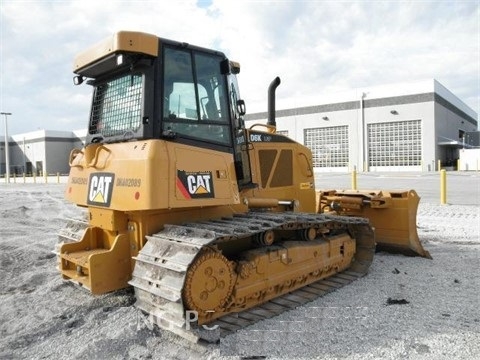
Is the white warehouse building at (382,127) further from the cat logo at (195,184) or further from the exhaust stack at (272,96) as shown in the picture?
the cat logo at (195,184)

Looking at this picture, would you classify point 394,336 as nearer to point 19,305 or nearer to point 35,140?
point 19,305

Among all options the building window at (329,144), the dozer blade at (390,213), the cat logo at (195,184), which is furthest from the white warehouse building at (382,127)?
the cat logo at (195,184)

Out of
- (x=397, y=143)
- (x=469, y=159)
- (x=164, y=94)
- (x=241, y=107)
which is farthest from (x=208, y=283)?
(x=469, y=159)

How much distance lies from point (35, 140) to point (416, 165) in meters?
55.5

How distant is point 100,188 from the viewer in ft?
15.9

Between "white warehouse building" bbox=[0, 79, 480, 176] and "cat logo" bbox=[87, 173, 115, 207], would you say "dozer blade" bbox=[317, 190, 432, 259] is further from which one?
"white warehouse building" bbox=[0, 79, 480, 176]

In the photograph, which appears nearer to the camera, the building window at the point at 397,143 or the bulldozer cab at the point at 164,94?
the bulldozer cab at the point at 164,94

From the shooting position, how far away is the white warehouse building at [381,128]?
40.8 meters

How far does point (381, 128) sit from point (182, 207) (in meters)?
41.7

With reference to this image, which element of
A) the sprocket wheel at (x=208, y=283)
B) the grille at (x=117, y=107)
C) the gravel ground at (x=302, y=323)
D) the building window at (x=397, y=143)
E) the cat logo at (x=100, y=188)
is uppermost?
the building window at (x=397, y=143)

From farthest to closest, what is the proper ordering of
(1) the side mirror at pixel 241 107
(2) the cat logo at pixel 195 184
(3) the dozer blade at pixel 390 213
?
(3) the dozer blade at pixel 390 213, (1) the side mirror at pixel 241 107, (2) the cat logo at pixel 195 184

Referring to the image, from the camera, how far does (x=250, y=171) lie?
575 centimetres

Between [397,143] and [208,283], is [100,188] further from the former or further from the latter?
[397,143]

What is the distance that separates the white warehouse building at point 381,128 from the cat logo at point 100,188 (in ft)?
113
